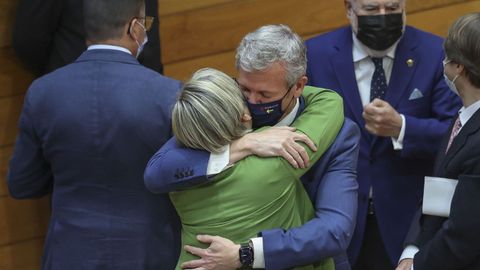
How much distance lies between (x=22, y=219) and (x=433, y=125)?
1.75 metres

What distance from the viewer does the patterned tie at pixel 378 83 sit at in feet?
10.6

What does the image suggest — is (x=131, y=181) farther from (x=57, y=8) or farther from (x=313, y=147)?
(x=57, y=8)

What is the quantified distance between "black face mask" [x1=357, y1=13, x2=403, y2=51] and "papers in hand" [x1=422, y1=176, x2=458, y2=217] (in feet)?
2.61

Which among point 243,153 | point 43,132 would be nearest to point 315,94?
point 243,153

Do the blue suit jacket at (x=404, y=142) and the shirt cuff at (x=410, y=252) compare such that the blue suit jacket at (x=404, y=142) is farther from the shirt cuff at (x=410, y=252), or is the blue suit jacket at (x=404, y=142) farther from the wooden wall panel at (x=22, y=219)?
the wooden wall panel at (x=22, y=219)

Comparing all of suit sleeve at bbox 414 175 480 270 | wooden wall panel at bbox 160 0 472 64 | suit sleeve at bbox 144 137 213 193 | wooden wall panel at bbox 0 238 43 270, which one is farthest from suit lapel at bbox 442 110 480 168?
wooden wall panel at bbox 0 238 43 270

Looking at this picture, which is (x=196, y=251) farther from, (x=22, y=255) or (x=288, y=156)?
(x=22, y=255)

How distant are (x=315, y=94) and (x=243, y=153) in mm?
367

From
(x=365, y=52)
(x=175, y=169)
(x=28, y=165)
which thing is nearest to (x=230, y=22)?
(x=365, y=52)

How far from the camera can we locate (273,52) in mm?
2367

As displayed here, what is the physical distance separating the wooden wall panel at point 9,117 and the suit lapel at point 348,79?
1.29m

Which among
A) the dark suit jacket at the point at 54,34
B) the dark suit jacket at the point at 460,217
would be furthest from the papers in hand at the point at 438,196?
the dark suit jacket at the point at 54,34

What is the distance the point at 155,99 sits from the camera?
8.40 feet

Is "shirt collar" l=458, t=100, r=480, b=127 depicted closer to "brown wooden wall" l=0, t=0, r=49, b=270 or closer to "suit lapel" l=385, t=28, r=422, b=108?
"suit lapel" l=385, t=28, r=422, b=108
